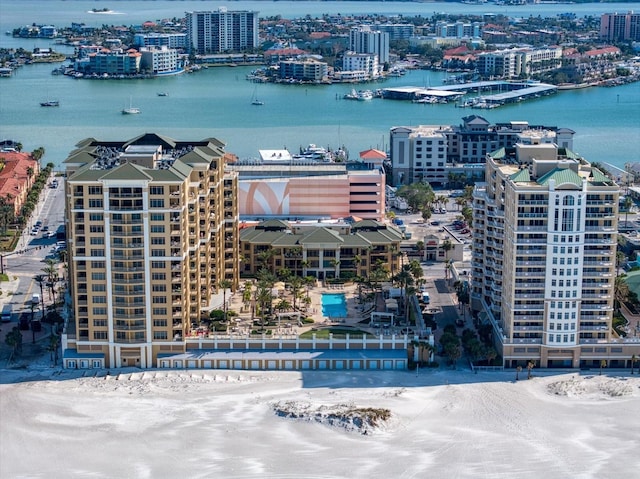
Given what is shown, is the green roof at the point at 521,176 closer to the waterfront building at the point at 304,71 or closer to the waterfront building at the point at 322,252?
the waterfront building at the point at 322,252

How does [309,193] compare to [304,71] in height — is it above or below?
below

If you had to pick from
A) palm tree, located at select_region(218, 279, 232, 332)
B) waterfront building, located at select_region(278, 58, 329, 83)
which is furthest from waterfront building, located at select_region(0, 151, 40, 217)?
waterfront building, located at select_region(278, 58, 329, 83)

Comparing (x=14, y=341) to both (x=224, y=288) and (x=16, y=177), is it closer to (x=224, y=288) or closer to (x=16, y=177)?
(x=224, y=288)

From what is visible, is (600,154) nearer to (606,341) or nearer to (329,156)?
(329,156)

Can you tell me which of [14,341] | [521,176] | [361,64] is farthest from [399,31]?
[14,341]

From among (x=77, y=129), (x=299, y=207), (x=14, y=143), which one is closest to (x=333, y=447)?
(x=299, y=207)
